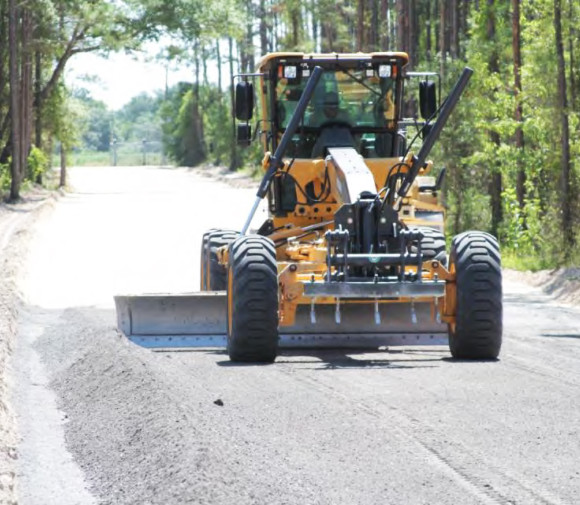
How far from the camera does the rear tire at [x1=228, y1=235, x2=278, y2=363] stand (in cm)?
1241

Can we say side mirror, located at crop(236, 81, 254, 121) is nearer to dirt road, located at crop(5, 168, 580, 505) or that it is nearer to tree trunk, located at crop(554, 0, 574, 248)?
dirt road, located at crop(5, 168, 580, 505)

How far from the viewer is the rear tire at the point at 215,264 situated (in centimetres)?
1681

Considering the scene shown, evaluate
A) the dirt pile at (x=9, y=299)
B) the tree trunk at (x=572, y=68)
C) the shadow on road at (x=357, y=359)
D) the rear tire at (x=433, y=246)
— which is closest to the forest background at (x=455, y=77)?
the tree trunk at (x=572, y=68)

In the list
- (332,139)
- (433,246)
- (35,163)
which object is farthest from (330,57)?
(35,163)

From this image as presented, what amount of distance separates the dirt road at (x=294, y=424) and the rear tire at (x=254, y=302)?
0.28 meters

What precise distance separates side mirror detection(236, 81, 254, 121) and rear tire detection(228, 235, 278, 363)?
94.2 inches

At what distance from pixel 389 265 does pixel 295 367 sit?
1.36 meters

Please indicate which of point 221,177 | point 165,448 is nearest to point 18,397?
point 165,448

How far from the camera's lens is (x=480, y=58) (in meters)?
34.5

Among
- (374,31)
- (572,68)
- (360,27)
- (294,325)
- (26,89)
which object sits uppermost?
(374,31)

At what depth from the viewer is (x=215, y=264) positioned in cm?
1686

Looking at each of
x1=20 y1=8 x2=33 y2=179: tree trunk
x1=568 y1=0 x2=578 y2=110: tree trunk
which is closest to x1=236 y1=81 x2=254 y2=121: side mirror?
x1=568 y1=0 x2=578 y2=110: tree trunk

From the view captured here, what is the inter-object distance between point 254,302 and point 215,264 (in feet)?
14.8

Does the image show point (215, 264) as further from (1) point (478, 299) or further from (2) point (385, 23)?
(2) point (385, 23)
